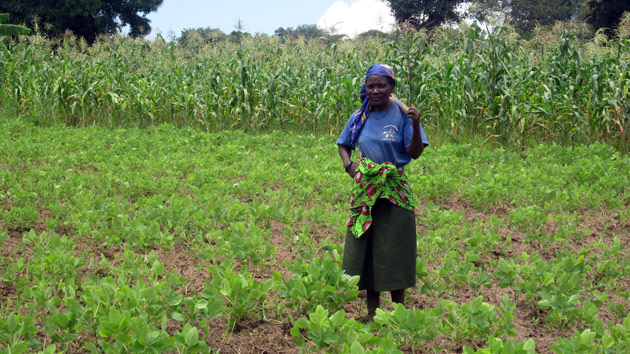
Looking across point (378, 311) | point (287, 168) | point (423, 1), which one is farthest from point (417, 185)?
point (423, 1)

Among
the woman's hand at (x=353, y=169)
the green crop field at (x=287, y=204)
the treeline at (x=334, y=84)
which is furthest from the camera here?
the treeline at (x=334, y=84)

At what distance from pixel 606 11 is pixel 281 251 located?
90.8 feet

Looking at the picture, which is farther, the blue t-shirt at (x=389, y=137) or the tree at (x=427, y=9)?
the tree at (x=427, y=9)

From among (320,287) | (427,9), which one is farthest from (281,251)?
(427,9)

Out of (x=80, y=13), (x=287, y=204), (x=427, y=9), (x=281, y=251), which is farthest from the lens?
(x=427, y=9)

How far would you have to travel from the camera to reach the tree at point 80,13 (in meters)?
31.1

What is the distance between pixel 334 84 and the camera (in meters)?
13.1

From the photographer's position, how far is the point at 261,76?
44.1ft

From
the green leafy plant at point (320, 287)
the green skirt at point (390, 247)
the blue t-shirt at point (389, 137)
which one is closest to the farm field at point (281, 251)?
the green leafy plant at point (320, 287)

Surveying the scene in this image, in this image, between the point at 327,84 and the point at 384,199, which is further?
the point at 327,84

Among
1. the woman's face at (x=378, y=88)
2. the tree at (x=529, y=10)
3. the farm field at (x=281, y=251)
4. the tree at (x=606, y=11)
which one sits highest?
the tree at (x=529, y=10)

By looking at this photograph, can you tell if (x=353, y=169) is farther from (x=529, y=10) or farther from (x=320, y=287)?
(x=529, y=10)

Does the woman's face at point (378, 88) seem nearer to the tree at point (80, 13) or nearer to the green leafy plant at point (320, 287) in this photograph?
the green leafy plant at point (320, 287)

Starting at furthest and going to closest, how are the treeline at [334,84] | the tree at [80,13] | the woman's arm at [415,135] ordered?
the tree at [80,13], the treeline at [334,84], the woman's arm at [415,135]
